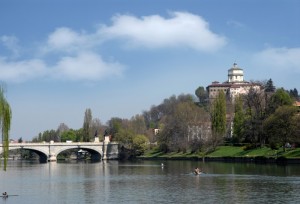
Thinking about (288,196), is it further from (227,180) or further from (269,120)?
(269,120)

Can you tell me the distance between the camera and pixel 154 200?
41969 millimetres

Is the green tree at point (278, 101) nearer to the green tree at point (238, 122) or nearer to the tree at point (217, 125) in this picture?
the green tree at point (238, 122)

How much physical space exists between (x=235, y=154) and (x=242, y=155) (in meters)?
3.05

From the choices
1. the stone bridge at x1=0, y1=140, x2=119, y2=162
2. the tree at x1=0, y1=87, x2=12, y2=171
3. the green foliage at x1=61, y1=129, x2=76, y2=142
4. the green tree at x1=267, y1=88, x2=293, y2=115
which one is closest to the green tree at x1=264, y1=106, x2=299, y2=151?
the green tree at x1=267, y1=88, x2=293, y2=115

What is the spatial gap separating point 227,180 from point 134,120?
358 ft

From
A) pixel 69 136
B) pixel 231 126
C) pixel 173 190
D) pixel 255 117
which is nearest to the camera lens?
pixel 173 190

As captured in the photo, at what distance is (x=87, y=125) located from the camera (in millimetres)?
162875

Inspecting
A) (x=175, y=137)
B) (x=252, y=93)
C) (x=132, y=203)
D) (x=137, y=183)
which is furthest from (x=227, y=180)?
(x=175, y=137)

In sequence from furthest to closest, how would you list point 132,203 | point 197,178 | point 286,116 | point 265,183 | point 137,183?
point 286,116 < point 197,178 < point 137,183 < point 265,183 < point 132,203

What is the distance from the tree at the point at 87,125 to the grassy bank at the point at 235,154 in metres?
29.1

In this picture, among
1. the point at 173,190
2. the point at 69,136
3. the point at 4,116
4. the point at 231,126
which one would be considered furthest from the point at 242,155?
the point at 69,136

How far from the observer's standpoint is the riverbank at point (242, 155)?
86938 millimetres

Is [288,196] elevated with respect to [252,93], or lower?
lower

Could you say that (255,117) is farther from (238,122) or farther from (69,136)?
(69,136)
